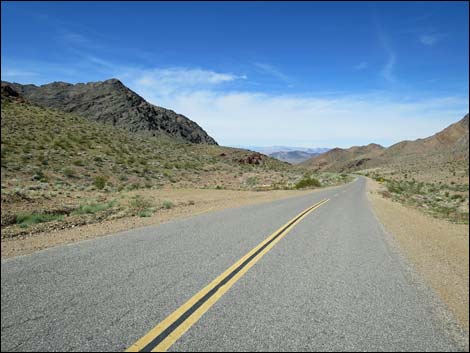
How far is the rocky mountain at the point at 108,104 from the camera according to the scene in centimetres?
7794

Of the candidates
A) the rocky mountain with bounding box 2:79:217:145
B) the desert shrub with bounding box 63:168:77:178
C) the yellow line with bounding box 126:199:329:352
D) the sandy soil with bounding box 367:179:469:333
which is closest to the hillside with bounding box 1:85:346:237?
the desert shrub with bounding box 63:168:77:178

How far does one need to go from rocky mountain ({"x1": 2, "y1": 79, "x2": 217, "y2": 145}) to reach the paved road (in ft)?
251

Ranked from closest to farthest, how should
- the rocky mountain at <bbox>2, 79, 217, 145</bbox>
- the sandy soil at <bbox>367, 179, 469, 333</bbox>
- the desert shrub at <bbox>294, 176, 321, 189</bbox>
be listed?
the sandy soil at <bbox>367, 179, 469, 333</bbox> → the desert shrub at <bbox>294, 176, 321, 189</bbox> → the rocky mountain at <bbox>2, 79, 217, 145</bbox>

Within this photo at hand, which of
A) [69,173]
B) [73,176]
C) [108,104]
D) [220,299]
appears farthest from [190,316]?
[108,104]

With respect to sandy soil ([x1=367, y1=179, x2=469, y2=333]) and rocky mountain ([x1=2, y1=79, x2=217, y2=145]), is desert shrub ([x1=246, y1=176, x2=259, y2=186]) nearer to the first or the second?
sandy soil ([x1=367, y1=179, x2=469, y2=333])

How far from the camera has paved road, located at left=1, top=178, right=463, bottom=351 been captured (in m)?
3.21

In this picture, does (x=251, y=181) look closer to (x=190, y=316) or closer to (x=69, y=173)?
(x=69, y=173)

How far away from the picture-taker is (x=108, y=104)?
3317 inches

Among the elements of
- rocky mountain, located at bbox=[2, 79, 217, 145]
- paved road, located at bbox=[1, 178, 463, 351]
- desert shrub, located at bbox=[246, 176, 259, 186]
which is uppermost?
rocky mountain, located at bbox=[2, 79, 217, 145]

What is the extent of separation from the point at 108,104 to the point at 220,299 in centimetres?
8974

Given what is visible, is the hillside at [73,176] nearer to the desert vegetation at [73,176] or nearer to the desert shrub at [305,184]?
the desert vegetation at [73,176]


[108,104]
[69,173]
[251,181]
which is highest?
[108,104]

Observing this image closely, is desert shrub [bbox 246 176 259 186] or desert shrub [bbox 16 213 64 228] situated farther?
desert shrub [bbox 246 176 259 186]

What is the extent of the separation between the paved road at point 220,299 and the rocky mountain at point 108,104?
76.5 metres
